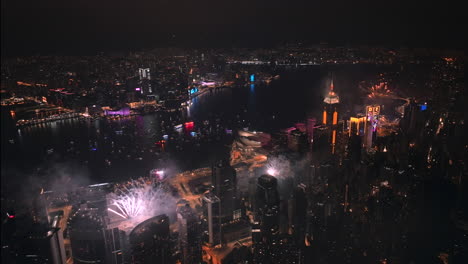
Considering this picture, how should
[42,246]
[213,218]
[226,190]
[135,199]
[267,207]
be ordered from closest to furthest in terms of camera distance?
[42,246]
[213,218]
[267,207]
[226,190]
[135,199]

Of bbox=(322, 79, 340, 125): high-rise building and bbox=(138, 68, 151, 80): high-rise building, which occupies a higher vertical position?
bbox=(138, 68, 151, 80): high-rise building

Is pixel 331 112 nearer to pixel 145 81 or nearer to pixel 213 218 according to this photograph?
pixel 145 81

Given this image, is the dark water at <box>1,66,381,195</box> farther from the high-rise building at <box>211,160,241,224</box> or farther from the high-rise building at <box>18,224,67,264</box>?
the high-rise building at <box>211,160,241,224</box>

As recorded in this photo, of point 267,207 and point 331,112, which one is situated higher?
point 331,112

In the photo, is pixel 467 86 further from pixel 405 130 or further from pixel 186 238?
pixel 186 238

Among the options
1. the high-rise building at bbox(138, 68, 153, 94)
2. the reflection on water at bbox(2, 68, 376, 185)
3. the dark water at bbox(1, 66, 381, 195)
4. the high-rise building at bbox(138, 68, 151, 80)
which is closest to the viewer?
the dark water at bbox(1, 66, 381, 195)

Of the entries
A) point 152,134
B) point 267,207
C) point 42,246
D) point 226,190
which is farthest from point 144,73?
point 42,246

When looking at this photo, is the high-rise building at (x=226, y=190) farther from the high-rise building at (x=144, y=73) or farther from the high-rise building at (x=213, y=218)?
the high-rise building at (x=144, y=73)

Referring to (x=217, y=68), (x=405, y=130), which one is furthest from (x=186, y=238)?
(x=217, y=68)

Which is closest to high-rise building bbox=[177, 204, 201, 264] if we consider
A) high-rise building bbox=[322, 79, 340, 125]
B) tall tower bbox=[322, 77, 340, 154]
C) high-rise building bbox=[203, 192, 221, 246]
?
high-rise building bbox=[203, 192, 221, 246]
